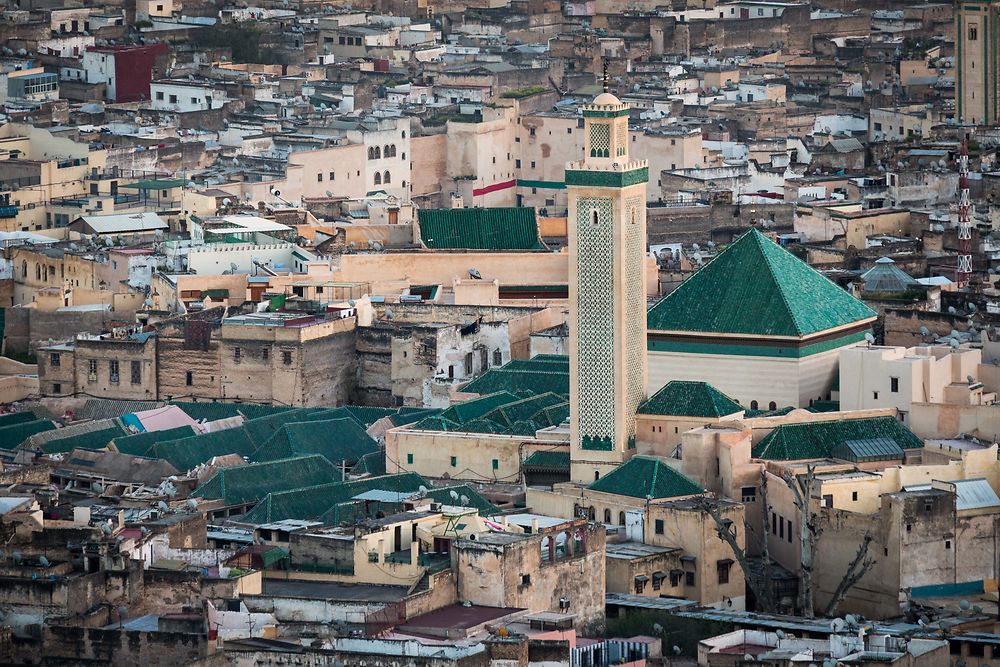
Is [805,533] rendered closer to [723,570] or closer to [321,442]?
[723,570]

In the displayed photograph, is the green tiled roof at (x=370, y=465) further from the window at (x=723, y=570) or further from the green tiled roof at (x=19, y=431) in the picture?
the window at (x=723, y=570)

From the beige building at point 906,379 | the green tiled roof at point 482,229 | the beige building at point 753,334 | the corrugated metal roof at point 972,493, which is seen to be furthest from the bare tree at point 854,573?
the green tiled roof at point 482,229

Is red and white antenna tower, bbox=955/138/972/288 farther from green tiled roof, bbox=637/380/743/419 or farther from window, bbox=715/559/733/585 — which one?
window, bbox=715/559/733/585

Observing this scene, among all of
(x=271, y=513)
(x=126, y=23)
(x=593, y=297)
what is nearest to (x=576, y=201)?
(x=593, y=297)

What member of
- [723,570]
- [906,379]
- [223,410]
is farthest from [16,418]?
[906,379]

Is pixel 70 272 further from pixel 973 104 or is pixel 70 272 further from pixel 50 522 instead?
pixel 973 104

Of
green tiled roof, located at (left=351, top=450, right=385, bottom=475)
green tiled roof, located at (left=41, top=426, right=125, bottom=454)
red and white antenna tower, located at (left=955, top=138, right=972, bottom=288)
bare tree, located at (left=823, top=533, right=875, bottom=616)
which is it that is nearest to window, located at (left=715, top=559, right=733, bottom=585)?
bare tree, located at (left=823, top=533, right=875, bottom=616)
